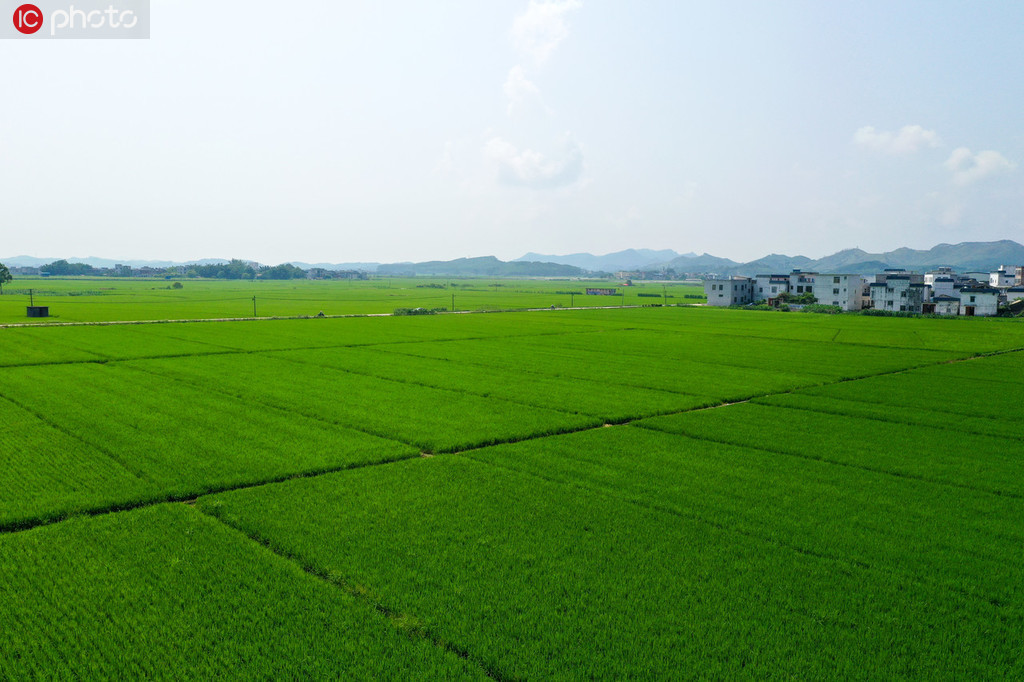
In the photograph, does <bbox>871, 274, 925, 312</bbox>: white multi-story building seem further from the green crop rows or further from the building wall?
the green crop rows

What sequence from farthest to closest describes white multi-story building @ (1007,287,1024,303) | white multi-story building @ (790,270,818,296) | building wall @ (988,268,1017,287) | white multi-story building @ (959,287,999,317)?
building wall @ (988,268,1017,287) < white multi-story building @ (790,270,818,296) < white multi-story building @ (1007,287,1024,303) < white multi-story building @ (959,287,999,317)

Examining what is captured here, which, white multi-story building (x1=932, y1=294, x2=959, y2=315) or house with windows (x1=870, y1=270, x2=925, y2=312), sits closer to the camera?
white multi-story building (x1=932, y1=294, x2=959, y2=315)

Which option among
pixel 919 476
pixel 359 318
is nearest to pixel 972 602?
pixel 919 476

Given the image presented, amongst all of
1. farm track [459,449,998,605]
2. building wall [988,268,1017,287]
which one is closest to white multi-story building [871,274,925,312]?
building wall [988,268,1017,287]

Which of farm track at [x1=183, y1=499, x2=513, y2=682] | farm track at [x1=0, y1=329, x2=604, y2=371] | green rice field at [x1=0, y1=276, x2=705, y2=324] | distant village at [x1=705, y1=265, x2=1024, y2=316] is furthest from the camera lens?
distant village at [x1=705, y1=265, x2=1024, y2=316]

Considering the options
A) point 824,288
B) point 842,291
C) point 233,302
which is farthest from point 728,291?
point 233,302

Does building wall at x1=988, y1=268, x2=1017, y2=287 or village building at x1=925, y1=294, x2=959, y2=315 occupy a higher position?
building wall at x1=988, y1=268, x2=1017, y2=287

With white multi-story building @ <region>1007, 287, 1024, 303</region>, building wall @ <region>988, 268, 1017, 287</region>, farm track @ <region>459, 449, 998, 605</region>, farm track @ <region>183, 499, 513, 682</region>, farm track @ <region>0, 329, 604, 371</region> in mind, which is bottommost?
farm track @ <region>183, 499, 513, 682</region>
